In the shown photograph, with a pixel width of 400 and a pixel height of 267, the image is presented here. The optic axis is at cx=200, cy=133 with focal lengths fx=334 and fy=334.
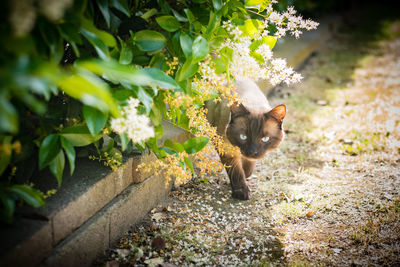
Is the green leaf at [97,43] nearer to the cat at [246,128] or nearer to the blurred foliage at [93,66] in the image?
the blurred foliage at [93,66]

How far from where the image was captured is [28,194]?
133 cm

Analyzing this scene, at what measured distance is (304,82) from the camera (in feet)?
17.1

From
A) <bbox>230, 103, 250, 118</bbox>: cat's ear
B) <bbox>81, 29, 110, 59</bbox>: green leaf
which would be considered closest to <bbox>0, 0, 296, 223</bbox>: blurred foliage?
<bbox>81, 29, 110, 59</bbox>: green leaf

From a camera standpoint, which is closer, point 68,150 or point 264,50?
point 68,150

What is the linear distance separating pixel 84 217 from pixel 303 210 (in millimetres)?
1496

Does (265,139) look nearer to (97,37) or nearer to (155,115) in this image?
(155,115)

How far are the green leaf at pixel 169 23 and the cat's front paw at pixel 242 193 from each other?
1.42 metres

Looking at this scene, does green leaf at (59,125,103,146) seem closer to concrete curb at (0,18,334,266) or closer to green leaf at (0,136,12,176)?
green leaf at (0,136,12,176)

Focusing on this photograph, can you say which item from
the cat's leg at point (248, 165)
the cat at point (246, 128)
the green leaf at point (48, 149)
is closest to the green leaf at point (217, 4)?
the cat at point (246, 128)

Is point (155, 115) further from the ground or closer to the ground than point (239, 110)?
further from the ground

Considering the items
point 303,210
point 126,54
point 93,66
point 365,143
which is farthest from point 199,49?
point 365,143

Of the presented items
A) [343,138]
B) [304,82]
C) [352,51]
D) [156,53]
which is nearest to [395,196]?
[343,138]

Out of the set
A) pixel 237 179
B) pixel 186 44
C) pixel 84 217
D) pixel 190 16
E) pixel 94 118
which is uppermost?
pixel 190 16

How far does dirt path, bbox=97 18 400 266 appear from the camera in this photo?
1918 millimetres
